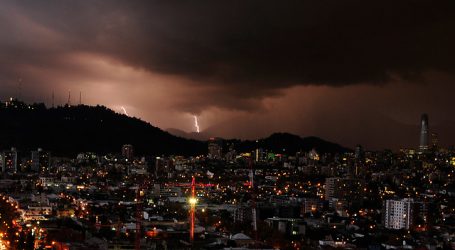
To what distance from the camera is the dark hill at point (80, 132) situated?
42.3m

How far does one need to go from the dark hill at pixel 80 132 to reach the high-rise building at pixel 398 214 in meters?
26.5

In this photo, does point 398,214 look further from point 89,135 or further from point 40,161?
point 89,135

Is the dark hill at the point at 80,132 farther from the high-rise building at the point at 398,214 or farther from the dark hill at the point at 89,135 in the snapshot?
the high-rise building at the point at 398,214

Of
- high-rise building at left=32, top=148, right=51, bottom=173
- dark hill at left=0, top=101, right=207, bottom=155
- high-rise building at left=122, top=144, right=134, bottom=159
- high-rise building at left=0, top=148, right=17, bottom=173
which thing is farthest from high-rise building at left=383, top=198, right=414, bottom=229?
dark hill at left=0, top=101, right=207, bottom=155

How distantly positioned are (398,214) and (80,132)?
99.2ft

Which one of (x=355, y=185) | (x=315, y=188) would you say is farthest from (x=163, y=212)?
(x=315, y=188)

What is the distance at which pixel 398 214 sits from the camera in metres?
18.9

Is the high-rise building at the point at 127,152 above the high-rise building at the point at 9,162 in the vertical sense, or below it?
above

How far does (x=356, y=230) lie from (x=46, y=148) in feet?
94.1

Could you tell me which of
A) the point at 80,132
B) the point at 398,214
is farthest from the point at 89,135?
the point at 398,214

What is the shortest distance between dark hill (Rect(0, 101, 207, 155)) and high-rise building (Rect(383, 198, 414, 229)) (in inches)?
1042

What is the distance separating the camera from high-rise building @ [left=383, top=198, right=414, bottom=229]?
1839 cm

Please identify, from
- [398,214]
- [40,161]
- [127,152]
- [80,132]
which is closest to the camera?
[398,214]

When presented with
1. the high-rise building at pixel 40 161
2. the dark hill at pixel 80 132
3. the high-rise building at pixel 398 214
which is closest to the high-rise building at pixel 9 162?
the high-rise building at pixel 40 161
